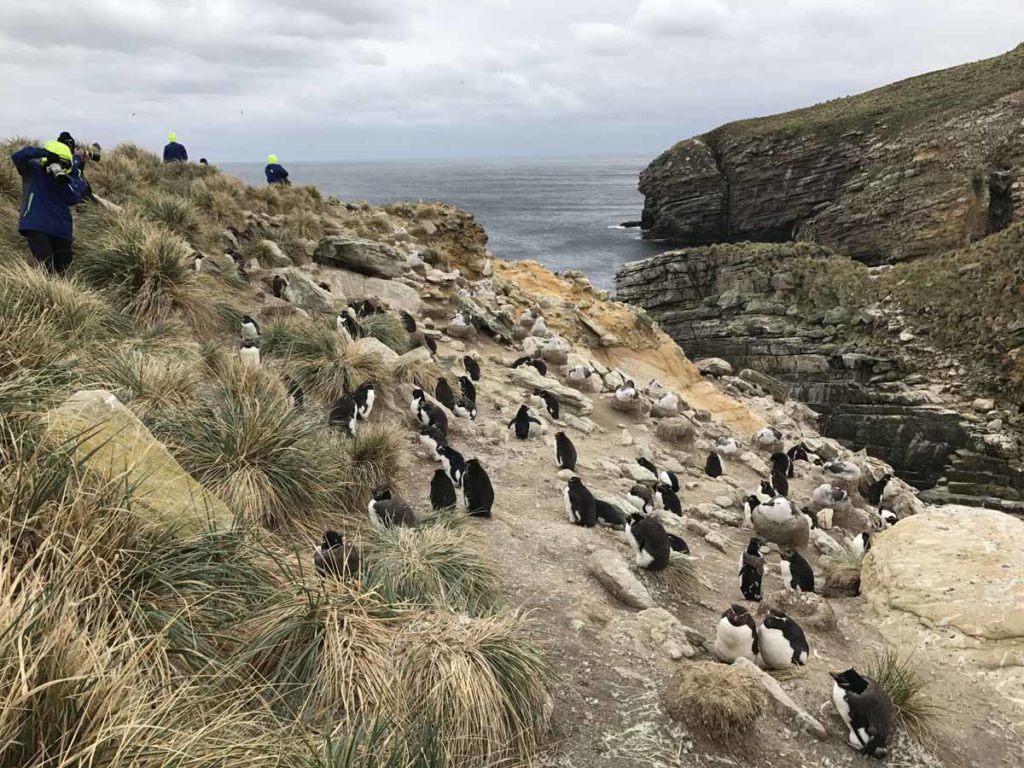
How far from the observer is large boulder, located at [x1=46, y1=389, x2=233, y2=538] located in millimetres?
3691

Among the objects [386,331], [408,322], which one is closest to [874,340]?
[408,322]

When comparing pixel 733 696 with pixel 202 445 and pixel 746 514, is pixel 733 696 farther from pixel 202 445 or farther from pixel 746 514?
pixel 746 514

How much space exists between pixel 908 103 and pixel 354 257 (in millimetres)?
65611

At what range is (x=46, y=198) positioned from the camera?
852 centimetres

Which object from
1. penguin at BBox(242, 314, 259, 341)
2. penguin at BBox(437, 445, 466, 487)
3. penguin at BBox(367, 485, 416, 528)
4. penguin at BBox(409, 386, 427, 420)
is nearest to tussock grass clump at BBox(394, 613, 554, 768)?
penguin at BBox(367, 485, 416, 528)

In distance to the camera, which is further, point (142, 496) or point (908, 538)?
point (908, 538)

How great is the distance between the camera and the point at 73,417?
4.00 m

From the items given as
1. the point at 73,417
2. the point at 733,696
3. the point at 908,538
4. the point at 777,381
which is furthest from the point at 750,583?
the point at 777,381

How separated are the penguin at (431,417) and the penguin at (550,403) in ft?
11.1

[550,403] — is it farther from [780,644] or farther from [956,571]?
[780,644]

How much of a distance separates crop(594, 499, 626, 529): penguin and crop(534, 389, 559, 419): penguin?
14.3 feet

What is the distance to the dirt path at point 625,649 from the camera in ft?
13.4

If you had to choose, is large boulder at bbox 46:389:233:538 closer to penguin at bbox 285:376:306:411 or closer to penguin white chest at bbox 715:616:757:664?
penguin at bbox 285:376:306:411

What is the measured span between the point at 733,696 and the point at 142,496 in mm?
3556
